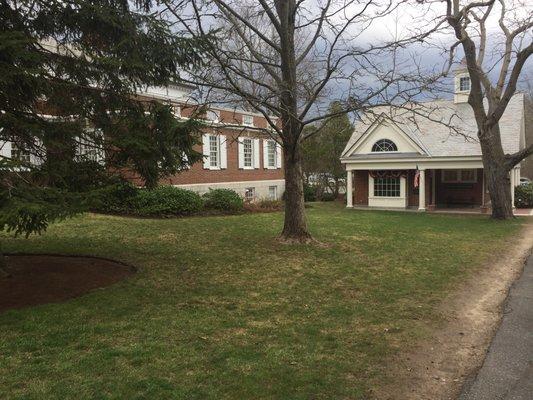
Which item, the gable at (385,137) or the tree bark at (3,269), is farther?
the gable at (385,137)

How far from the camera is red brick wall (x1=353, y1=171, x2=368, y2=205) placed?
29156 mm

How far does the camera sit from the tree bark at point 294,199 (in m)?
11.8

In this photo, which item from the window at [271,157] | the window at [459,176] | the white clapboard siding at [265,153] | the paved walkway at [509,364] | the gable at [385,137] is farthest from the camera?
the window at [271,157]

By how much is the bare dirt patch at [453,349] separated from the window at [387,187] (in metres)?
18.9

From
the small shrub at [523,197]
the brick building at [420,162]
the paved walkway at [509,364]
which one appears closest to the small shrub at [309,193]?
the brick building at [420,162]

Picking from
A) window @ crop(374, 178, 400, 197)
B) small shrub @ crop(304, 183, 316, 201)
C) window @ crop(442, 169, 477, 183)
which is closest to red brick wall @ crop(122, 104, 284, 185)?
small shrub @ crop(304, 183, 316, 201)

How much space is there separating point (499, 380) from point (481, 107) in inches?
734

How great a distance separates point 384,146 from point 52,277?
2227 centimetres

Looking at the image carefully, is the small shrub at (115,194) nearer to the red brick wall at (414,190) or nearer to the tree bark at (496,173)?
the tree bark at (496,173)

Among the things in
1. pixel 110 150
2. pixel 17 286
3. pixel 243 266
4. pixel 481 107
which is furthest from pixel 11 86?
pixel 481 107

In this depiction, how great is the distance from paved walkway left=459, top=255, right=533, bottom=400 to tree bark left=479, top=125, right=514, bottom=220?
14.6 m

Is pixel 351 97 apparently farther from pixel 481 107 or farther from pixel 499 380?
pixel 481 107

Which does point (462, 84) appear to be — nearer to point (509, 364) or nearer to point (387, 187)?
point (387, 187)

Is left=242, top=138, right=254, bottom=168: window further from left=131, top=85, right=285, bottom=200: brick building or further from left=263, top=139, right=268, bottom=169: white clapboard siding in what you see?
left=263, top=139, right=268, bottom=169: white clapboard siding
